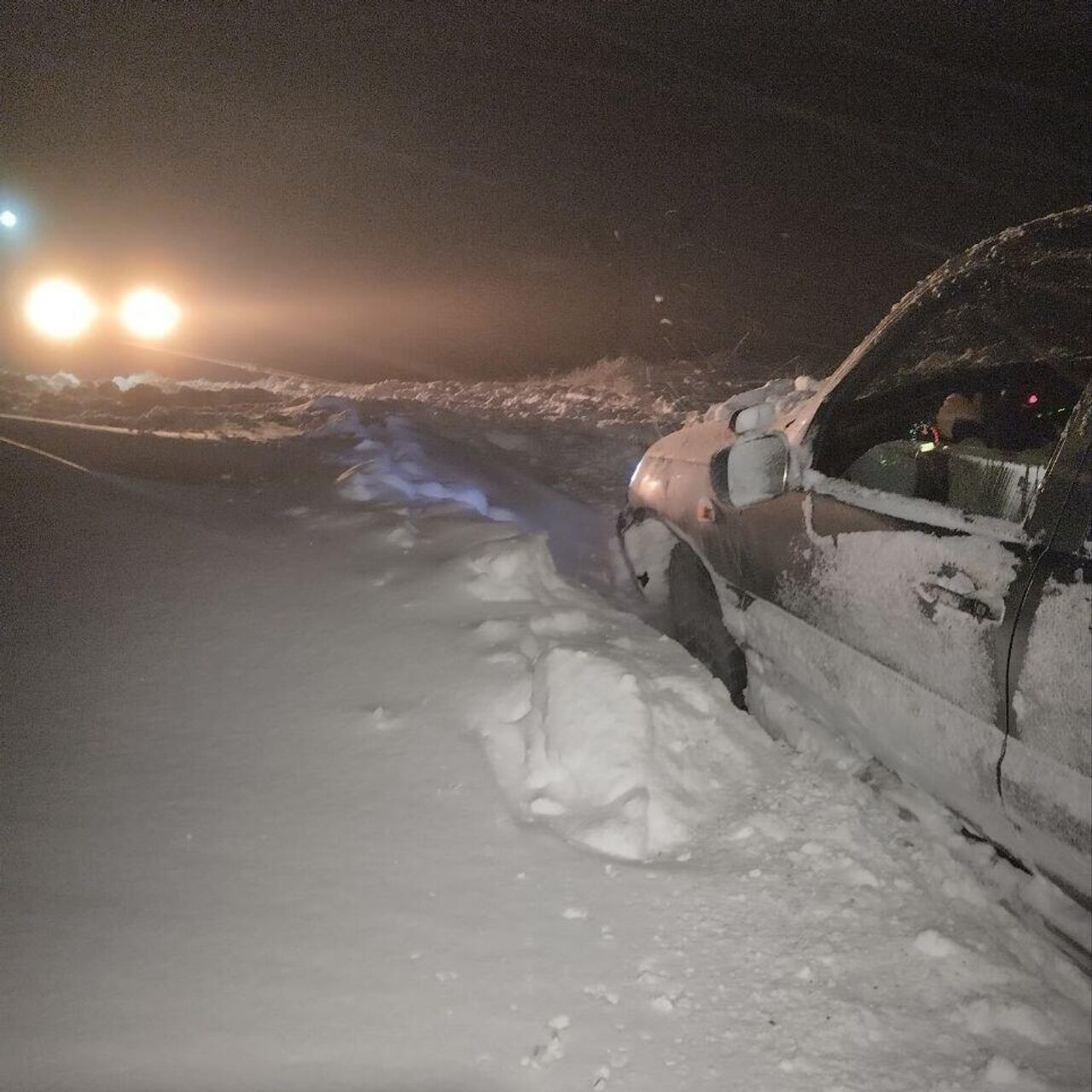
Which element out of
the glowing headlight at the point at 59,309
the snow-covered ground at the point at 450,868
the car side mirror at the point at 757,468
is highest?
the glowing headlight at the point at 59,309

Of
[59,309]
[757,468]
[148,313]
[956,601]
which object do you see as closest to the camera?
[956,601]

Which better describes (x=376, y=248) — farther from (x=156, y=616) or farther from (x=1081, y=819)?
(x=1081, y=819)

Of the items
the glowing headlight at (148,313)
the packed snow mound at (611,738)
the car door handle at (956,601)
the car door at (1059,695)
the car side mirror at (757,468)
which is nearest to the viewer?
the car door at (1059,695)

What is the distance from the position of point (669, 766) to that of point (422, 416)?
6213mm

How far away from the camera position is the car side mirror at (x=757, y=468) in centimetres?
262

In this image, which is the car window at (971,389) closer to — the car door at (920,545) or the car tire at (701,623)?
the car door at (920,545)

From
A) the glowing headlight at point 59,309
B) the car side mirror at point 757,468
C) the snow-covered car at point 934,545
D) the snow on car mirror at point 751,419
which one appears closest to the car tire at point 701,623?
the snow-covered car at point 934,545

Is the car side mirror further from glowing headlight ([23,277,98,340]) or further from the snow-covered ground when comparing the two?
glowing headlight ([23,277,98,340])

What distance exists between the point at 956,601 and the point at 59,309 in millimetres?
13333

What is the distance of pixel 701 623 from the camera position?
3.34 meters

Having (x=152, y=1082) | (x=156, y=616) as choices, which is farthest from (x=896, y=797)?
(x=156, y=616)

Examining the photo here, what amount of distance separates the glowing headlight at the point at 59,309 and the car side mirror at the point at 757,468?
12403 millimetres

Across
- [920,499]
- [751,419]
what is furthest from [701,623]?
[920,499]

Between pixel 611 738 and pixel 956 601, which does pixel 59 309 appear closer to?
pixel 611 738
